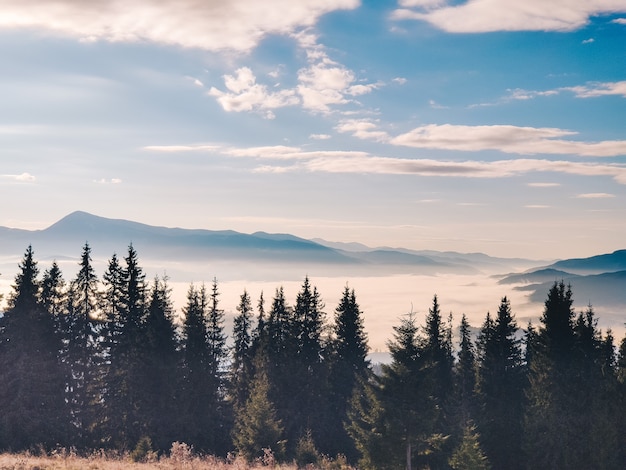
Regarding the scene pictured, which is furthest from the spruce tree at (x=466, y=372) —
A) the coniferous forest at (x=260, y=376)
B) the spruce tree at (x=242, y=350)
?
the spruce tree at (x=242, y=350)

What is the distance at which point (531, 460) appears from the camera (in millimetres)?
51844

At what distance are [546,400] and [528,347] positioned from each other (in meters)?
16.8

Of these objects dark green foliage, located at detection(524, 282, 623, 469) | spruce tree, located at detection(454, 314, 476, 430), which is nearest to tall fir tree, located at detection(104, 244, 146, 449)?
spruce tree, located at detection(454, 314, 476, 430)

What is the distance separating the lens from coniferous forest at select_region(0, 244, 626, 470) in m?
44.1

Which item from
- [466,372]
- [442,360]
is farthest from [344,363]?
[466,372]

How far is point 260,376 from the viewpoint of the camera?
56562mm

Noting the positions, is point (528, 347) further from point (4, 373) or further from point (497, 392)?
point (4, 373)

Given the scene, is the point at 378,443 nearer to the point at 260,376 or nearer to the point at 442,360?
the point at 260,376

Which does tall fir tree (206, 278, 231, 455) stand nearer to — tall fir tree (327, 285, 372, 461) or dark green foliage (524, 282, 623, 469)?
tall fir tree (327, 285, 372, 461)

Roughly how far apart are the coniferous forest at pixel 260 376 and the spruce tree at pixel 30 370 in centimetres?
11

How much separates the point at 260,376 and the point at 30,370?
21072 mm

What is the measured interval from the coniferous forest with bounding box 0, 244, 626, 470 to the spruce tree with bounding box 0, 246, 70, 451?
0.11 meters

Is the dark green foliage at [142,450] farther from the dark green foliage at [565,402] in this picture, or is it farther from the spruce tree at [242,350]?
the dark green foliage at [565,402]

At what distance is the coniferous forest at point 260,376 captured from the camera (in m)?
44.1
